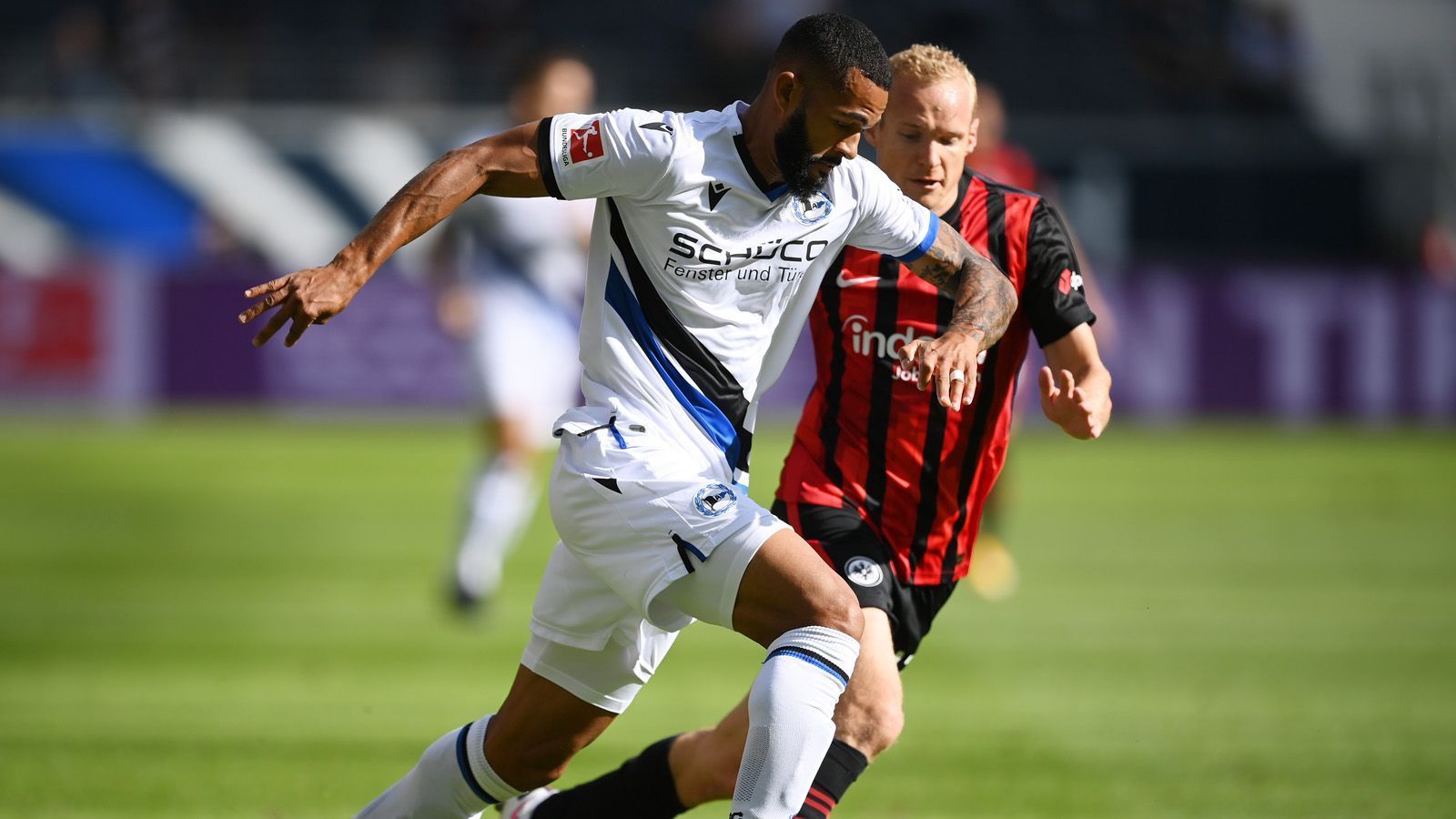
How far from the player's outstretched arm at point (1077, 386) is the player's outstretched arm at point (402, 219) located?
1.44 meters

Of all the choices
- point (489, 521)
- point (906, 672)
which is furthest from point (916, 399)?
point (489, 521)

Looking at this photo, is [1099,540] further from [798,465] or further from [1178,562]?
[798,465]

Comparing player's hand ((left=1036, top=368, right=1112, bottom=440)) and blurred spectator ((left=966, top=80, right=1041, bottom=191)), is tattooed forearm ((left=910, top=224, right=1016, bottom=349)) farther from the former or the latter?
blurred spectator ((left=966, top=80, right=1041, bottom=191))

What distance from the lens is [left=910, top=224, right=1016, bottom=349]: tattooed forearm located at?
4.45 metres

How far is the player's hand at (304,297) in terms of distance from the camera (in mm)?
3850

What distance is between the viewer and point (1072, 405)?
4676mm

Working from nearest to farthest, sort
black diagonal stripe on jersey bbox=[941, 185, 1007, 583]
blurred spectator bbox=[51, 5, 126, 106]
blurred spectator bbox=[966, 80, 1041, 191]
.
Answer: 1. black diagonal stripe on jersey bbox=[941, 185, 1007, 583]
2. blurred spectator bbox=[966, 80, 1041, 191]
3. blurred spectator bbox=[51, 5, 126, 106]

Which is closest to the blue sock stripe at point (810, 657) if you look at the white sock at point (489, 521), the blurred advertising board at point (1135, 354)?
the white sock at point (489, 521)

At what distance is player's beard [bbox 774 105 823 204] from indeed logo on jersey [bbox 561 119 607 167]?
0.44m

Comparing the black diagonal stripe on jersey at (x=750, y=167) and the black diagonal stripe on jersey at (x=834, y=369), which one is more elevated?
the black diagonal stripe on jersey at (x=750, y=167)

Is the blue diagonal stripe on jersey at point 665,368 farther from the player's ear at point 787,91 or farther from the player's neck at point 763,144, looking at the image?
the player's ear at point 787,91

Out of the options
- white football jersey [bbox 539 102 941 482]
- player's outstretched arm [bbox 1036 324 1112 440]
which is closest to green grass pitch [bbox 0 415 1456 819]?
player's outstretched arm [bbox 1036 324 1112 440]

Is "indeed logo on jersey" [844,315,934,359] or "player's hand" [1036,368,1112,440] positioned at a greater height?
"indeed logo on jersey" [844,315,934,359]

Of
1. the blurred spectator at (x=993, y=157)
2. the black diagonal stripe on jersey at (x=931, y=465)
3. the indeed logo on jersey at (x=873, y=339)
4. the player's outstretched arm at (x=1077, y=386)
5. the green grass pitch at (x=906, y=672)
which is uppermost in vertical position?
the blurred spectator at (x=993, y=157)
